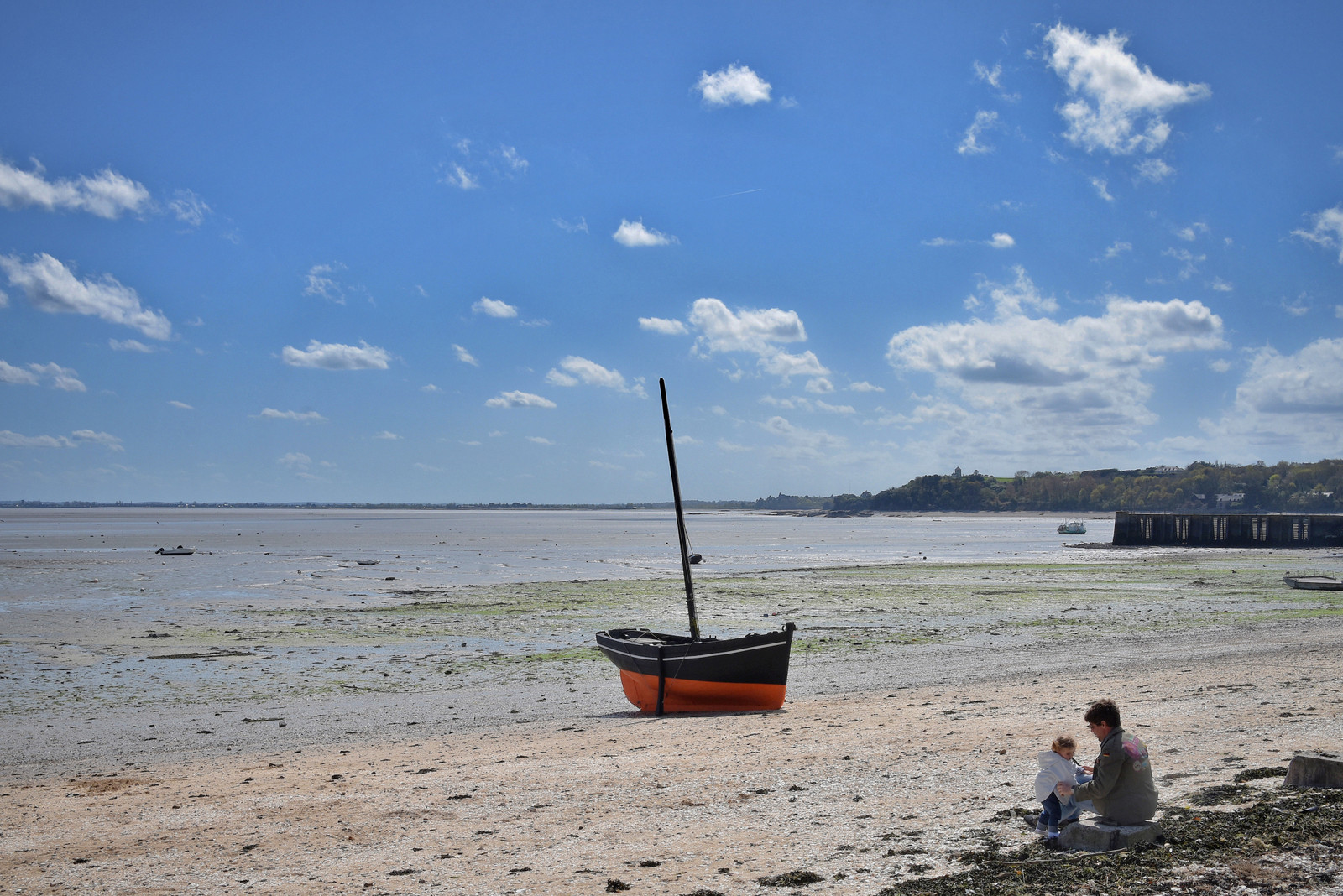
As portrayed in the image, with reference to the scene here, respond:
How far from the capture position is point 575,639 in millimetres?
27641

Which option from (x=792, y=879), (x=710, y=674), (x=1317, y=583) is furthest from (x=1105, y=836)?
(x=1317, y=583)

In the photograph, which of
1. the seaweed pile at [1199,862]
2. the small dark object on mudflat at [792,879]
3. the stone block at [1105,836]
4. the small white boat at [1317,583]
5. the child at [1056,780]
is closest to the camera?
the seaweed pile at [1199,862]

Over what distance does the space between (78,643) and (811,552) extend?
61.6 meters

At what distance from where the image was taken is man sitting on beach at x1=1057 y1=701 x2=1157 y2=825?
7.22 metres

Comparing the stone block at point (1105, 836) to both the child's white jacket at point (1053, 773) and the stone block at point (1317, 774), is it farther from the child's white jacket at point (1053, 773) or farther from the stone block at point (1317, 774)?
the stone block at point (1317, 774)

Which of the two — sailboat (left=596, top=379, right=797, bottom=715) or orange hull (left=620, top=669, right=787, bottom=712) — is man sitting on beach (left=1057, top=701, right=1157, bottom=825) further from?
orange hull (left=620, top=669, right=787, bottom=712)

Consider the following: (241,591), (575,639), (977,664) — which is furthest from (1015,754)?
(241,591)

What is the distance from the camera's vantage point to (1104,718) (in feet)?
23.8

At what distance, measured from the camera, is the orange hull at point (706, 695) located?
55.7 feet

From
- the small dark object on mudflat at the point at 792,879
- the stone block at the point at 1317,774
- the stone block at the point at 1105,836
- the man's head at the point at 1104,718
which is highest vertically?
the man's head at the point at 1104,718

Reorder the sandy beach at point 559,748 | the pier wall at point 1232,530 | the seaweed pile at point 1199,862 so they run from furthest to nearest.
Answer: the pier wall at point 1232,530 → the sandy beach at point 559,748 → the seaweed pile at point 1199,862

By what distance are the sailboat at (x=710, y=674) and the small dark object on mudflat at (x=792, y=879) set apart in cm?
893

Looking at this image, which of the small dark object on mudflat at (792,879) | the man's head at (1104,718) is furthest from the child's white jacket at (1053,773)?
the small dark object on mudflat at (792,879)

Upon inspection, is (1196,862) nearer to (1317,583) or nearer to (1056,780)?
(1056,780)
